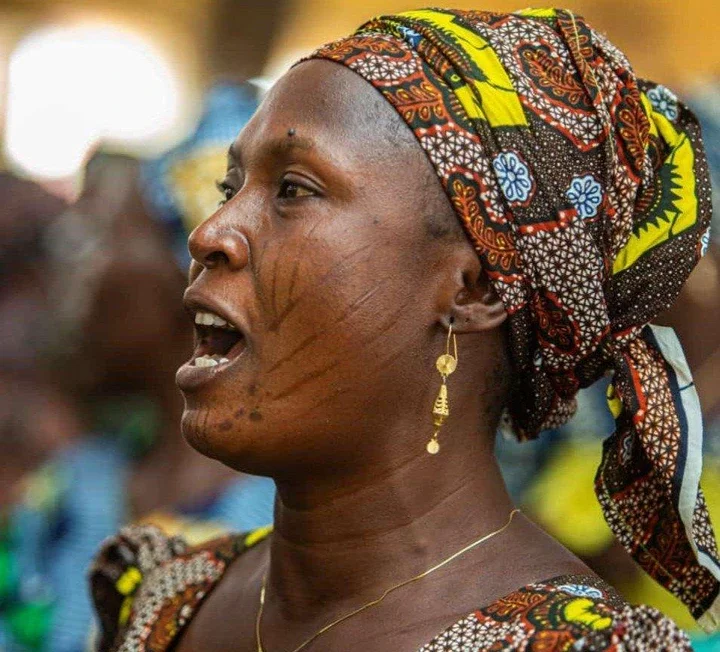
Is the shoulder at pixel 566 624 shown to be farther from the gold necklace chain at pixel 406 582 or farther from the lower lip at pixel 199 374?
the lower lip at pixel 199 374

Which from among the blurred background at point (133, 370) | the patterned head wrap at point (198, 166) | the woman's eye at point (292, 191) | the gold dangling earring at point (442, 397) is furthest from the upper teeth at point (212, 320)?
the patterned head wrap at point (198, 166)

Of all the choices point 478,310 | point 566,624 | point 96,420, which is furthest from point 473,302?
point 96,420

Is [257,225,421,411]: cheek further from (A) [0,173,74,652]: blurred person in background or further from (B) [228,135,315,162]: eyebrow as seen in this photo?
(A) [0,173,74,652]: blurred person in background

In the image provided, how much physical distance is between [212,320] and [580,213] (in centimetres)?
64

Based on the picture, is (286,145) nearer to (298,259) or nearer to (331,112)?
(331,112)

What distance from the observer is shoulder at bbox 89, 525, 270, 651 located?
2.85 metres

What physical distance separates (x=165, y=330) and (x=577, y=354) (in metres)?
3.09

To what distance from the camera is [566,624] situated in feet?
7.21

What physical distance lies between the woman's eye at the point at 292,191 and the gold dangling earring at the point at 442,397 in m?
0.33

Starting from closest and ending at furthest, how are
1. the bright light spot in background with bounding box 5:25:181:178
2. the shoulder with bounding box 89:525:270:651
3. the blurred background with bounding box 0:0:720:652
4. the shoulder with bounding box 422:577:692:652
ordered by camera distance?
the shoulder with bounding box 422:577:692:652
the shoulder with bounding box 89:525:270:651
the blurred background with bounding box 0:0:720:652
the bright light spot in background with bounding box 5:25:181:178

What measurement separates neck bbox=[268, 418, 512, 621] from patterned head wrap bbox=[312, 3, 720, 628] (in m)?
0.22

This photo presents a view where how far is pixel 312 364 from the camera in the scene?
93.9 inches

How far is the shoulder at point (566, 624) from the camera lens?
2.12 metres

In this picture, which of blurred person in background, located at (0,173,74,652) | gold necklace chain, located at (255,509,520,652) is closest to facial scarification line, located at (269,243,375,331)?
gold necklace chain, located at (255,509,520,652)
